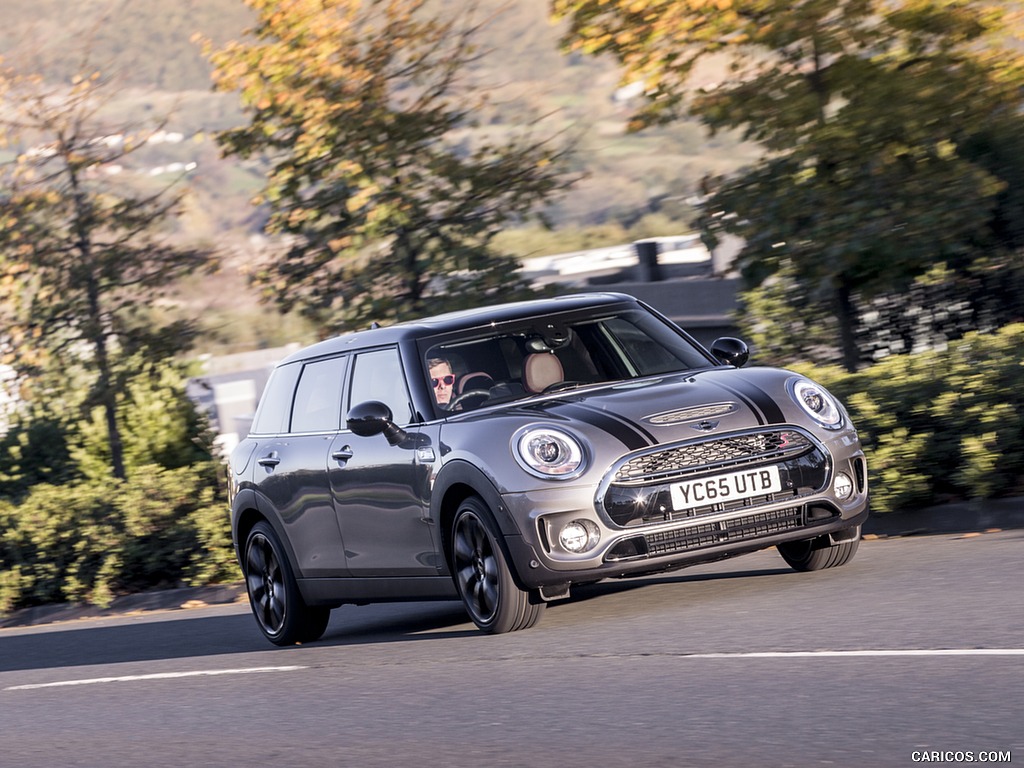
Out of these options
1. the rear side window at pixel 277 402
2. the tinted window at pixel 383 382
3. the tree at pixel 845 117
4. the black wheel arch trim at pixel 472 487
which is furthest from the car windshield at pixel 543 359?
the tree at pixel 845 117

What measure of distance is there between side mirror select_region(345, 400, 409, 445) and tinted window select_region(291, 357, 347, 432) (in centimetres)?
73

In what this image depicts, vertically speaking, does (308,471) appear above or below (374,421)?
below

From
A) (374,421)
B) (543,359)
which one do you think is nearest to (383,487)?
(374,421)

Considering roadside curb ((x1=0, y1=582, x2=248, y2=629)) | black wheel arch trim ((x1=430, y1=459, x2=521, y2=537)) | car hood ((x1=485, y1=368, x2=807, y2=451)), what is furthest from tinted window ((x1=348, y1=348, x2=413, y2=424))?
roadside curb ((x1=0, y1=582, x2=248, y2=629))

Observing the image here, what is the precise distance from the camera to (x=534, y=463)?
24.8 ft

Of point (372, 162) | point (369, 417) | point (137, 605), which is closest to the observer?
point (369, 417)

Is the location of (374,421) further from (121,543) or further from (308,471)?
(121,543)

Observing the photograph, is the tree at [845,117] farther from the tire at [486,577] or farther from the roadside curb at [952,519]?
the tire at [486,577]

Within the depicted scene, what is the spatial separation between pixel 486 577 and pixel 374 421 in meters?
1.09

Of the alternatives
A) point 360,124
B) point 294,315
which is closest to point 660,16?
point 360,124

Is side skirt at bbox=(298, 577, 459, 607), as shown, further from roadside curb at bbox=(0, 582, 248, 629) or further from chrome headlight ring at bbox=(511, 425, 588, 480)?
roadside curb at bbox=(0, 582, 248, 629)

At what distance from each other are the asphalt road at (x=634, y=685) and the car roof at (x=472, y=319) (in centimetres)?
159

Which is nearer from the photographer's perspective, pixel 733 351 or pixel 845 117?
pixel 733 351

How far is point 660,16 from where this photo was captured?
15.3 meters
